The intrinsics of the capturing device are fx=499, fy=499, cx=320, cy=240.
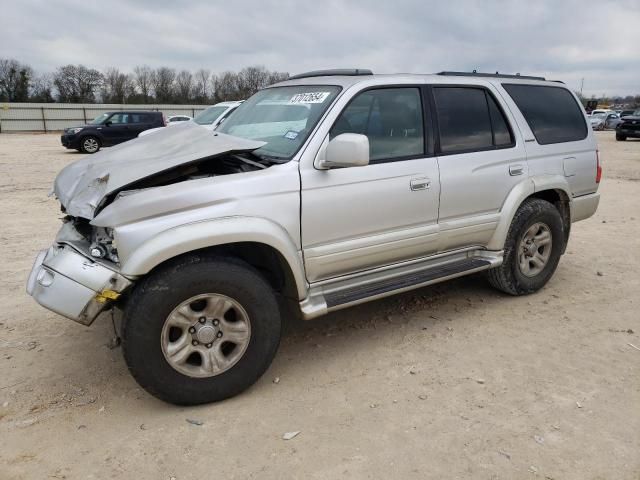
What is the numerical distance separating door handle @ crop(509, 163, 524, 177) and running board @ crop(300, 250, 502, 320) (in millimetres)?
668

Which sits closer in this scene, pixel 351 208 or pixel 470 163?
pixel 351 208

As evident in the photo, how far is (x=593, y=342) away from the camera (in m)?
3.68

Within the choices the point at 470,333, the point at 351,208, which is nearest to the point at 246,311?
the point at 351,208

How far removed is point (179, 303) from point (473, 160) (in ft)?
8.07

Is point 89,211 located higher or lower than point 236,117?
lower

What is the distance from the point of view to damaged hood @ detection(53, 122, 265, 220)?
2.87 m

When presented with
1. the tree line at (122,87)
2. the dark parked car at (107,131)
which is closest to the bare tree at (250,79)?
the tree line at (122,87)

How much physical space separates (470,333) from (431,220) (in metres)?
0.94

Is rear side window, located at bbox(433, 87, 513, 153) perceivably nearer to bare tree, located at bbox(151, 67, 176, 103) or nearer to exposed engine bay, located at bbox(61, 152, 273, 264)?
exposed engine bay, located at bbox(61, 152, 273, 264)

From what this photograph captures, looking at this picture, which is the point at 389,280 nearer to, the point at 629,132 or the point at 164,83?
the point at 629,132

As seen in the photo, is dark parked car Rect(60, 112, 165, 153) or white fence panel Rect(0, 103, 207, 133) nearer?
dark parked car Rect(60, 112, 165, 153)

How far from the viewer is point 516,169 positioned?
13.5 ft

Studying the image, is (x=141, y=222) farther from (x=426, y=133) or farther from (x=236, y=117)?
(x=426, y=133)

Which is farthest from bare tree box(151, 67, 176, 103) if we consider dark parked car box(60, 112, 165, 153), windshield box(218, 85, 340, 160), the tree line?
windshield box(218, 85, 340, 160)
